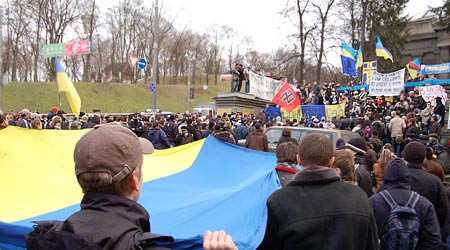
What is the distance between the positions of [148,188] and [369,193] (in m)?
2.71

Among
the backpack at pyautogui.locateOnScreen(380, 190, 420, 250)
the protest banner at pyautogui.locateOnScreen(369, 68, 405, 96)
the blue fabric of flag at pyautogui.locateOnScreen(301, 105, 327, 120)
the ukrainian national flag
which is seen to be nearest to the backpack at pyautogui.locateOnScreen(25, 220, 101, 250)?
the ukrainian national flag

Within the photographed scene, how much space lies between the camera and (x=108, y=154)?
Answer: 5.89ft

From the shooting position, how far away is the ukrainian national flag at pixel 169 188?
3405mm

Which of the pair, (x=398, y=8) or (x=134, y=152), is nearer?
(x=134, y=152)

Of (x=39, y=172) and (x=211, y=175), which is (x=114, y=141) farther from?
(x=211, y=175)

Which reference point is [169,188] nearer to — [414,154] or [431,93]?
[414,154]

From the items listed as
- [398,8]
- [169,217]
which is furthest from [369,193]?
[398,8]

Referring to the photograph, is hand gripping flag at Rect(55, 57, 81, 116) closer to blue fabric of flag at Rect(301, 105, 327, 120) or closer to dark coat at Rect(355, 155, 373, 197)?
dark coat at Rect(355, 155, 373, 197)

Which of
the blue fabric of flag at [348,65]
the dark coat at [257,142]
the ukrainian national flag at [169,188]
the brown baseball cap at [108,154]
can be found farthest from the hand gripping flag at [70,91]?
the blue fabric of flag at [348,65]

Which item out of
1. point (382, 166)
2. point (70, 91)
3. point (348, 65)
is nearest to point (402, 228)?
point (382, 166)

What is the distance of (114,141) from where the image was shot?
5.98 feet

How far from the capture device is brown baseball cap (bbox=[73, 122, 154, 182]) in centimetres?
179

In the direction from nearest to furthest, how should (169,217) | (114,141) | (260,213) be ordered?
(114,141)
(260,213)
(169,217)

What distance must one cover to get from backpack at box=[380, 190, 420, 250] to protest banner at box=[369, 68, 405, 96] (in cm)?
1810
